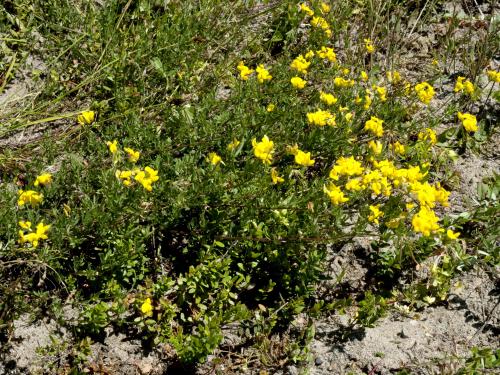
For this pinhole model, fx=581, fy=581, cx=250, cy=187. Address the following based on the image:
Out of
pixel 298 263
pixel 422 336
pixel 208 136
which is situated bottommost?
pixel 422 336

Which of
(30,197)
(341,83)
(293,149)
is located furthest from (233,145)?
(30,197)

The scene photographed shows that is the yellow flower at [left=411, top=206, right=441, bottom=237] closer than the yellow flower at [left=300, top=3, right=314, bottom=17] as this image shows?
Yes

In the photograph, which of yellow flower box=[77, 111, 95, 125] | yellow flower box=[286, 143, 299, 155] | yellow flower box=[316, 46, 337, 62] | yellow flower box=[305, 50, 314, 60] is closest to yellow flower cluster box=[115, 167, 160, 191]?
yellow flower box=[77, 111, 95, 125]

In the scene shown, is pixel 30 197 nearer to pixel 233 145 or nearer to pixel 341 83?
pixel 233 145

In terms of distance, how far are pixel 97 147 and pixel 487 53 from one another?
Result: 132 inches

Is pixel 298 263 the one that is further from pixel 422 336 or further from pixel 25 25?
pixel 25 25

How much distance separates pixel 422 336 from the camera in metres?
3.43

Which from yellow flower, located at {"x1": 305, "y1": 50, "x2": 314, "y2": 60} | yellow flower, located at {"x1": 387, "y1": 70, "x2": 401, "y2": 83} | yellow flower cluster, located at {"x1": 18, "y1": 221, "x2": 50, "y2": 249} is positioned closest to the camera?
yellow flower cluster, located at {"x1": 18, "y1": 221, "x2": 50, "y2": 249}

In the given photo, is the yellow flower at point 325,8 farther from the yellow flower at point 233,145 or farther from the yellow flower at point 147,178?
the yellow flower at point 147,178

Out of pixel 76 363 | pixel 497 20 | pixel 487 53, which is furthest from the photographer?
pixel 497 20

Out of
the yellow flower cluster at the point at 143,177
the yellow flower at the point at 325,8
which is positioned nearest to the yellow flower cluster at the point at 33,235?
the yellow flower cluster at the point at 143,177

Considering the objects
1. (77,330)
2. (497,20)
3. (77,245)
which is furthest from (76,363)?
(497,20)

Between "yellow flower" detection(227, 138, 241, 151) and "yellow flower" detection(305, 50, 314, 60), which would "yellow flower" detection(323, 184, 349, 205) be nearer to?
"yellow flower" detection(227, 138, 241, 151)

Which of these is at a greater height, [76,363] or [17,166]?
[17,166]
